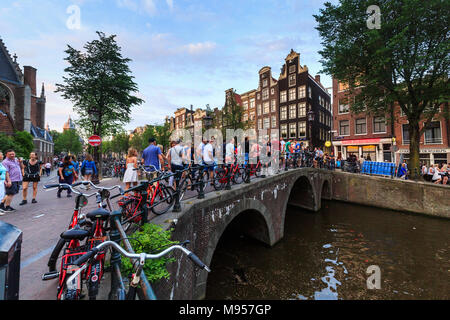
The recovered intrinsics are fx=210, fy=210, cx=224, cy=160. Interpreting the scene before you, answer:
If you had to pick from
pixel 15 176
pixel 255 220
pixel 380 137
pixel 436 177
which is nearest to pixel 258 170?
pixel 255 220

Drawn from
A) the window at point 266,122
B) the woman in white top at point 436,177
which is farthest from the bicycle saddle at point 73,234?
the window at point 266,122

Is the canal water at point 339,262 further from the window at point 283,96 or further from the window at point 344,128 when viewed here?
the window at point 283,96

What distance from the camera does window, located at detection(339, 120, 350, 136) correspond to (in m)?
26.5

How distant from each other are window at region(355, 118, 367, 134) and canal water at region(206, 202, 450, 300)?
14317 millimetres

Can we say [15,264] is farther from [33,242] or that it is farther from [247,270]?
[247,270]

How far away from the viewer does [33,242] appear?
12.6ft

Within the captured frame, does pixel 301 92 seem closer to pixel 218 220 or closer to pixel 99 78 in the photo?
pixel 99 78

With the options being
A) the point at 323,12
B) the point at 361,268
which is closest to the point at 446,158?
the point at 323,12

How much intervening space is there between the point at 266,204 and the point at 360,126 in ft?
73.9

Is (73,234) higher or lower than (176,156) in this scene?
lower

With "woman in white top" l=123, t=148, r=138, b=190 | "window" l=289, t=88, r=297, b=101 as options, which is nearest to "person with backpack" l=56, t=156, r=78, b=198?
"woman in white top" l=123, t=148, r=138, b=190

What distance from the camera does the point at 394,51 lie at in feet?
44.4

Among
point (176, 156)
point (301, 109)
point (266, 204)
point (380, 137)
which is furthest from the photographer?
point (301, 109)

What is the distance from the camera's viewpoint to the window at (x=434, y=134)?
2085 centimetres
